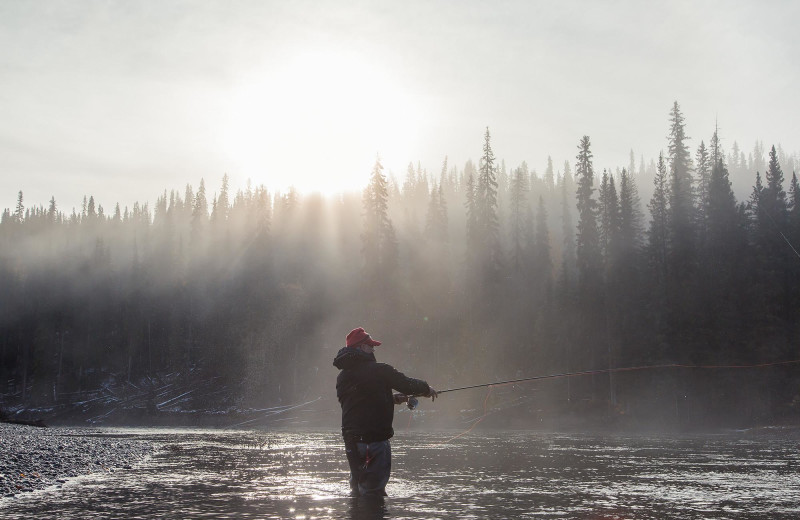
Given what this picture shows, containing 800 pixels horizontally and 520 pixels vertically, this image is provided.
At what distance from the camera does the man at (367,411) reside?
1132 centimetres

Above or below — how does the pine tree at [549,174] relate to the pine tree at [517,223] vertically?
above

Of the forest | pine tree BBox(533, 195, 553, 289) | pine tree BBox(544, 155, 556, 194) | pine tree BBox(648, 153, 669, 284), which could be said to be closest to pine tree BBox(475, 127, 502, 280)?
the forest

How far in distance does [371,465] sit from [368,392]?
1230 mm

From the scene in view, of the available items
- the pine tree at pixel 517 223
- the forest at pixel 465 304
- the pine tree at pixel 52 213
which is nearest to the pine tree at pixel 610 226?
the forest at pixel 465 304

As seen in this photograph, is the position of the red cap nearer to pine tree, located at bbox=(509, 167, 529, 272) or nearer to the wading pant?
the wading pant

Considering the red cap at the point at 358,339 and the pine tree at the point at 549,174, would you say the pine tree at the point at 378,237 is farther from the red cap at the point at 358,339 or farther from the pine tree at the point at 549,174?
the pine tree at the point at 549,174

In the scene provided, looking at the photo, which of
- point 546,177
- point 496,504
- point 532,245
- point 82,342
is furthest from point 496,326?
point 546,177

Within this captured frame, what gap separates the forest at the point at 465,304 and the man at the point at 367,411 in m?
20.3

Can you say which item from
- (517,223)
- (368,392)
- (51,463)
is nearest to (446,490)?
(368,392)

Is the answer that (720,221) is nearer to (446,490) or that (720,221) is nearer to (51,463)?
(446,490)

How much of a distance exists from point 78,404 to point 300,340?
107 feet

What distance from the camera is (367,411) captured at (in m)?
11.4

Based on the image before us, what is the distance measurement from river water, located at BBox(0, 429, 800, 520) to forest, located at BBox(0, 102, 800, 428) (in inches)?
514

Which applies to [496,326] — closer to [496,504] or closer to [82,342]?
[496,504]
